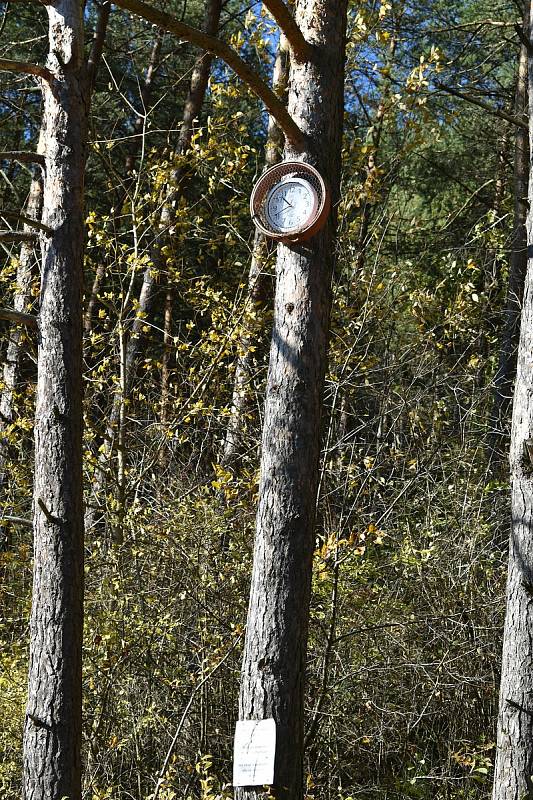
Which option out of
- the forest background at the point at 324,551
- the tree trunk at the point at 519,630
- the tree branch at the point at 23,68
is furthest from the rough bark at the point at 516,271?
the tree branch at the point at 23,68

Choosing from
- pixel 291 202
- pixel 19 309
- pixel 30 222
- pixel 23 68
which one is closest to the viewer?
pixel 291 202

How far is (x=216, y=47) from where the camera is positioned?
4094 mm

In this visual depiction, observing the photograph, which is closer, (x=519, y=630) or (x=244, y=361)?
(x=519, y=630)

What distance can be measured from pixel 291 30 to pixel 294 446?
72.2 inches

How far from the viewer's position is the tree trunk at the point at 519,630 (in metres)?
4.82

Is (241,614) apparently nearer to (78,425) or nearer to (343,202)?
(78,425)

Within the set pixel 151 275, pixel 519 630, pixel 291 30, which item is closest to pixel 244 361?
pixel 151 275

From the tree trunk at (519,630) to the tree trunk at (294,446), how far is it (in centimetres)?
121

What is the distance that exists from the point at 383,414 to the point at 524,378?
6.05 ft

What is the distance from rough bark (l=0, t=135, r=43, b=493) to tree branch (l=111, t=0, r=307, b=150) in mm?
3124

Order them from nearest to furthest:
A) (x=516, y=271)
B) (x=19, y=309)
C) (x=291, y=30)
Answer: (x=291, y=30), (x=19, y=309), (x=516, y=271)

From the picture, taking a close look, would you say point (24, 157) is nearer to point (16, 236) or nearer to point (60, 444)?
point (16, 236)

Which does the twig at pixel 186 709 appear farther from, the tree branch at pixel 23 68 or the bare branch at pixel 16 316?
the tree branch at pixel 23 68

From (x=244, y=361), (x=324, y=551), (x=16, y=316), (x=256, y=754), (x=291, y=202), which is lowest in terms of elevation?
(x=256, y=754)
